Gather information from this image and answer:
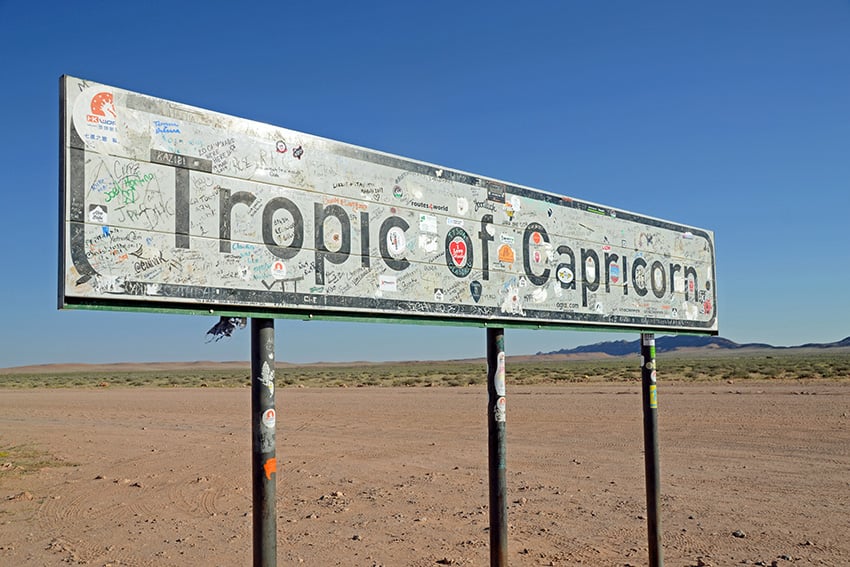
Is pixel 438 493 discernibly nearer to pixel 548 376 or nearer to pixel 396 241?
pixel 396 241

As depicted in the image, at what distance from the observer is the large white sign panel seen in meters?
3.72

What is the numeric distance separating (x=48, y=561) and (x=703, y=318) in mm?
7144

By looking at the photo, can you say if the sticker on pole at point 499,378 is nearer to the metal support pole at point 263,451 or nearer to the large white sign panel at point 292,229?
the large white sign panel at point 292,229

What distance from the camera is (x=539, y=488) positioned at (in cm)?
1230

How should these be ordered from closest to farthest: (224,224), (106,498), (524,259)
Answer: (224,224) < (524,259) < (106,498)

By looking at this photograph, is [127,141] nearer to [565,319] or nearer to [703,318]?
[565,319]

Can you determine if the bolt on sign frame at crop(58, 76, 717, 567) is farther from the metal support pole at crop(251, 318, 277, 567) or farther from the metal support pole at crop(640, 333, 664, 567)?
the metal support pole at crop(640, 333, 664, 567)

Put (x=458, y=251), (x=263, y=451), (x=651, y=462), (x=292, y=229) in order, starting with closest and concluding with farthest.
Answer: (x=263, y=451) < (x=292, y=229) < (x=458, y=251) < (x=651, y=462)

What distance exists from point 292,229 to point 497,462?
221 centimetres

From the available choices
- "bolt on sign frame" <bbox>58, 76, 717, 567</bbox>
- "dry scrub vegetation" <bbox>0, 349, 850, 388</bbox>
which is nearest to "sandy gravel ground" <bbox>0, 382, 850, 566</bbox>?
"bolt on sign frame" <bbox>58, 76, 717, 567</bbox>

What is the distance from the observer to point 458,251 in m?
5.39

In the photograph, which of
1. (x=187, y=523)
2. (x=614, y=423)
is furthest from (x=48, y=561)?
(x=614, y=423)

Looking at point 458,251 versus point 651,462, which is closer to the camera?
point 458,251

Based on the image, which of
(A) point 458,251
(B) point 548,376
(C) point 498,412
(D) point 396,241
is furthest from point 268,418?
(B) point 548,376
